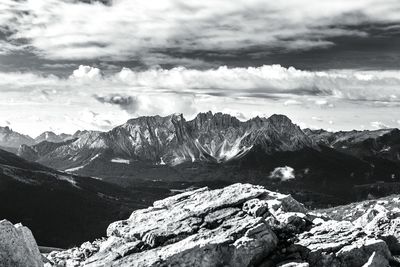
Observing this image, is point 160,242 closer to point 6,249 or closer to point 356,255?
point 6,249

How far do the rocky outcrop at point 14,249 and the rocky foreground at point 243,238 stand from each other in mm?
193

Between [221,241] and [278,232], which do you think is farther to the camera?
[278,232]

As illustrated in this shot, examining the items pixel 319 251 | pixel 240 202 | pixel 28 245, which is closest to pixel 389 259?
pixel 319 251

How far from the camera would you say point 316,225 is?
52938 mm

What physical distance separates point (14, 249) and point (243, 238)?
22135 millimetres

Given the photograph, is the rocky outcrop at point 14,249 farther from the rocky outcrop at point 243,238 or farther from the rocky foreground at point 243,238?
the rocky outcrop at point 243,238

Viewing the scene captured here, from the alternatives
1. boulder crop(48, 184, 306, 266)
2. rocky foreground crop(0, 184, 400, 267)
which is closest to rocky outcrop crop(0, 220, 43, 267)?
rocky foreground crop(0, 184, 400, 267)

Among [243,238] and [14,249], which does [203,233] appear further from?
[14,249]

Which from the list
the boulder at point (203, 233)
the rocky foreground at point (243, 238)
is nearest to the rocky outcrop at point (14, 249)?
the rocky foreground at point (243, 238)

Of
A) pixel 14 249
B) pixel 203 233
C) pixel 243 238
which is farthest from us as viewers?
pixel 203 233

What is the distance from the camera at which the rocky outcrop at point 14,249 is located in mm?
36844

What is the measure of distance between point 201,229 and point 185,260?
6.32m

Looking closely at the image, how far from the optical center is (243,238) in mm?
46500

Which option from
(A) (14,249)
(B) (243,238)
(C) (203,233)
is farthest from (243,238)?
(A) (14,249)
